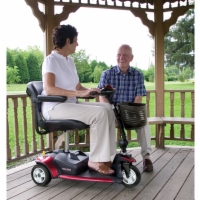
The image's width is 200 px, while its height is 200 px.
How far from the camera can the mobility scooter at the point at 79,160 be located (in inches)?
87.4

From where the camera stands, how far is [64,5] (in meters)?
3.46

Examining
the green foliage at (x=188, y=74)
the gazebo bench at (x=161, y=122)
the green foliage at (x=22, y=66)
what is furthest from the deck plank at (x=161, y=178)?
the green foliage at (x=22, y=66)

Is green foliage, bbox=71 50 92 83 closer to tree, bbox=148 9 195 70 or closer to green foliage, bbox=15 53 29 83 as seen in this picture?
green foliage, bbox=15 53 29 83

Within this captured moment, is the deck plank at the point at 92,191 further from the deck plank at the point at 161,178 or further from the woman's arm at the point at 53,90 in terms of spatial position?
the woman's arm at the point at 53,90

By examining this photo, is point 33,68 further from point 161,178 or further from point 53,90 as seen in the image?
point 161,178

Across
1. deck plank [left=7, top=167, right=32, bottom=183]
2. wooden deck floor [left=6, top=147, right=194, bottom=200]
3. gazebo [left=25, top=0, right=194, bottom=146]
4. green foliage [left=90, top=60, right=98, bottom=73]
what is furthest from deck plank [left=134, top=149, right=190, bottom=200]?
green foliage [left=90, top=60, right=98, bottom=73]

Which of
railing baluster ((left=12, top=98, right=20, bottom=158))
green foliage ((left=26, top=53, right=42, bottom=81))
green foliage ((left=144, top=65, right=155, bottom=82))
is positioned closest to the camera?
railing baluster ((left=12, top=98, right=20, bottom=158))

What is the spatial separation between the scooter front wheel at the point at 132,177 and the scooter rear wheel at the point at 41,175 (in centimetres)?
65

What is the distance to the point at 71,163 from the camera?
91.0 inches

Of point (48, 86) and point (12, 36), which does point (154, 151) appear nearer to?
point (48, 86)

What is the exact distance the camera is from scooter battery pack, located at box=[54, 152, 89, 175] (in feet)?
7.56

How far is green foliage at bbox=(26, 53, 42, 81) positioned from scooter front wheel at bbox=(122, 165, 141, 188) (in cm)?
271

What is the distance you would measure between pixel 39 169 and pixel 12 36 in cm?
334
